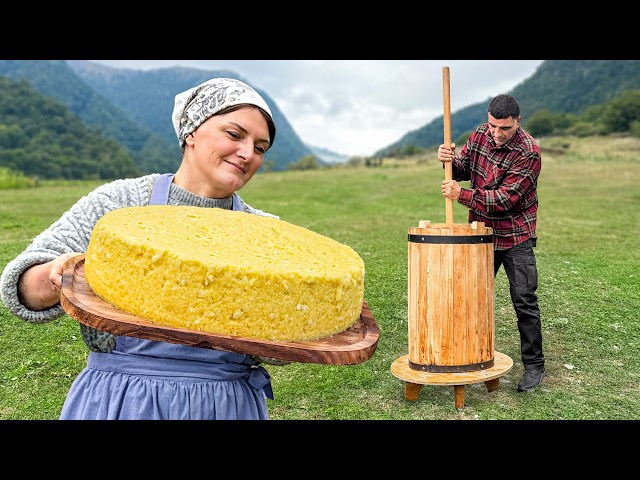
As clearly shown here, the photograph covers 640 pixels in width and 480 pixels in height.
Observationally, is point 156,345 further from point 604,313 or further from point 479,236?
point 604,313

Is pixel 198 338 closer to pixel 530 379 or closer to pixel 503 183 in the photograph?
pixel 503 183

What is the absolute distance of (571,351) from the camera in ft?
22.0

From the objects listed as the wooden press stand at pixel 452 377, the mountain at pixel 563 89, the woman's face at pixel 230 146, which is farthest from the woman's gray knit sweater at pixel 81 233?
the mountain at pixel 563 89

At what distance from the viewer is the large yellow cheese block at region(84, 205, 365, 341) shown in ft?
6.54

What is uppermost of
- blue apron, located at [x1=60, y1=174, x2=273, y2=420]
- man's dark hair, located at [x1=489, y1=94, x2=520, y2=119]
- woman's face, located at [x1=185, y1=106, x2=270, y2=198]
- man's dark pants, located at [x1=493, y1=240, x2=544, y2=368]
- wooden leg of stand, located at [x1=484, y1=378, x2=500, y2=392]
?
man's dark hair, located at [x1=489, y1=94, x2=520, y2=119]

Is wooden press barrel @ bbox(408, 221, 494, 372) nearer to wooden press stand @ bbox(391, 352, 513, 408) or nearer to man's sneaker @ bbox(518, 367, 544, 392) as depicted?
wooden press stand @ bbox(391, 352, 513, 408)

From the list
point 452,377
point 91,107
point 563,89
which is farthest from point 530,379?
point 91,107

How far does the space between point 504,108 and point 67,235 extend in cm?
408

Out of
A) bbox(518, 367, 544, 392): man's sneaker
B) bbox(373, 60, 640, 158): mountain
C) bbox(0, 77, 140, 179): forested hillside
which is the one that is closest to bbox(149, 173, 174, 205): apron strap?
bbox(518, 367, 544, 392): man's sneaker

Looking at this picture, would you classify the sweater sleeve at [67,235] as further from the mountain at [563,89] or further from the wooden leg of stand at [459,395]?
the mountain at [563,89]

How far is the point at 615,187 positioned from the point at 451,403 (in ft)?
50.0

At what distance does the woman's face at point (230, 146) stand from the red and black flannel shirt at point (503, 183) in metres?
3.36

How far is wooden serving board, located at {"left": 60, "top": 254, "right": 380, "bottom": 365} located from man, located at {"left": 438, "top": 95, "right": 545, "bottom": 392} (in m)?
3.56

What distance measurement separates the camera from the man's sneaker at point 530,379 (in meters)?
5.81
